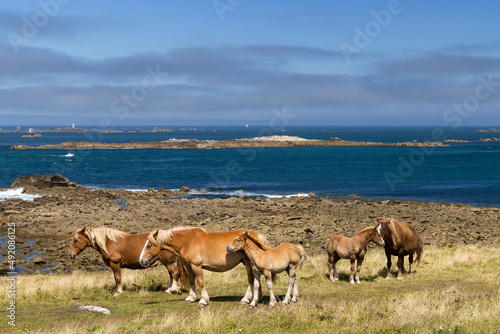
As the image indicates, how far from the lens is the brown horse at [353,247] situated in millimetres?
14828

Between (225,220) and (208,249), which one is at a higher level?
(208,249)

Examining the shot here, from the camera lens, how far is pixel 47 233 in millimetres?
27859

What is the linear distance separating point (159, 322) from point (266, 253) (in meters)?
2.93

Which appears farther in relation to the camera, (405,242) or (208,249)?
(405,242)

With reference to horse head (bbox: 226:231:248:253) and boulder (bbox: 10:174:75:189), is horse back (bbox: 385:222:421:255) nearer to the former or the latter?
horse head (bbox: 226:231:248:253)

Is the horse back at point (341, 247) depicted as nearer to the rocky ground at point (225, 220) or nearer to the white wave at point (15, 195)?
the rocky ground at point (225, 220)

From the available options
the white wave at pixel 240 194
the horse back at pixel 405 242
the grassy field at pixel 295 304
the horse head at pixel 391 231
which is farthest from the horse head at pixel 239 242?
the white wave at pixel 240 194

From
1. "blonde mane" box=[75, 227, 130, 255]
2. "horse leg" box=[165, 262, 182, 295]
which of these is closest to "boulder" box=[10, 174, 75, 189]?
"blonde mane" box=[75, 227, 130, 255]

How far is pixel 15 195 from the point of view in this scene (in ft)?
149

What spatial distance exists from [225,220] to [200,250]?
2017 centimetres

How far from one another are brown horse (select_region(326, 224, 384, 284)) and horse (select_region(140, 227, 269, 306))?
13.4 ft

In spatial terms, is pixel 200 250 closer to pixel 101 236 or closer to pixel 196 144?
pixel 101 236

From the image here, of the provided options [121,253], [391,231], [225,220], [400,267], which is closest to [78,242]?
[121,253]

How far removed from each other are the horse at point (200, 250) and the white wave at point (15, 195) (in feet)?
115
